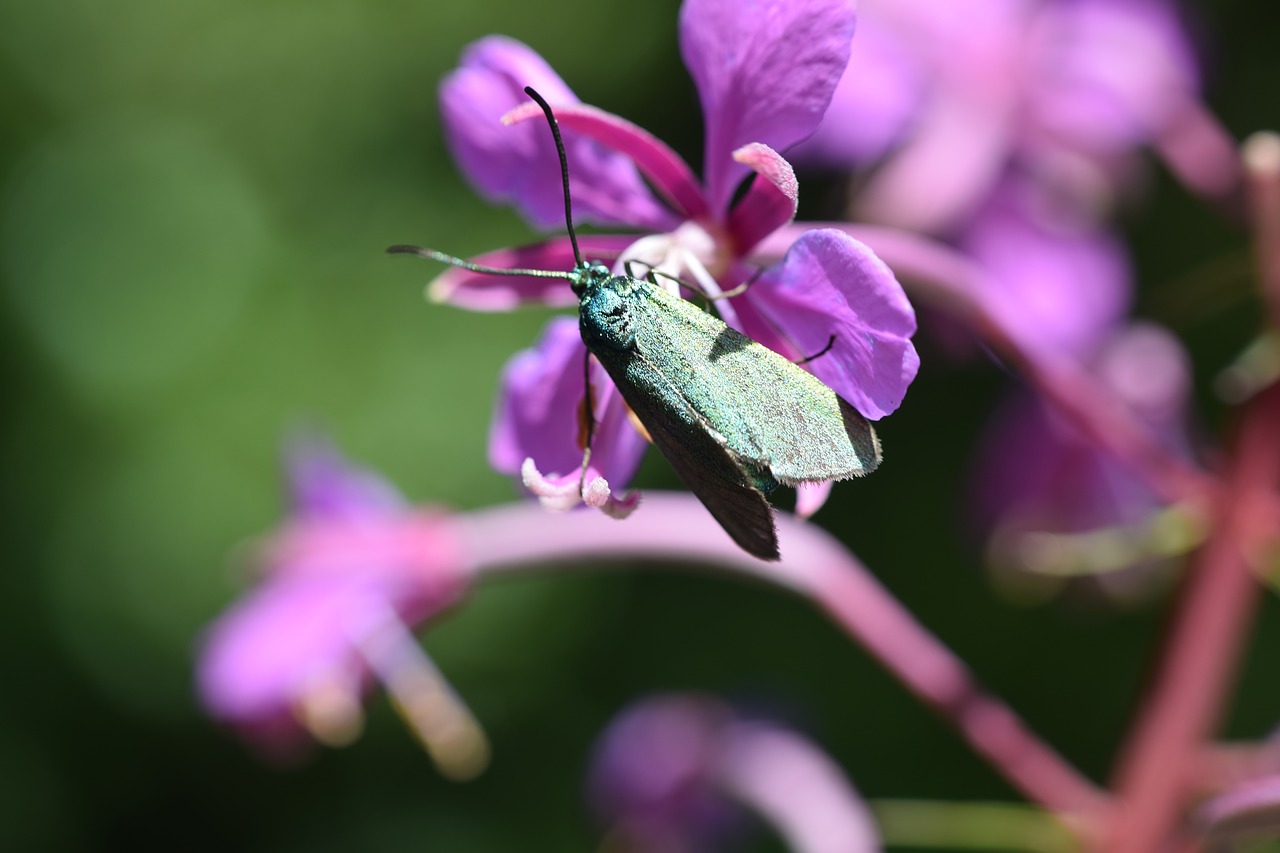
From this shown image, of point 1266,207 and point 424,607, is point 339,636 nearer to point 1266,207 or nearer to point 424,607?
point 424,607

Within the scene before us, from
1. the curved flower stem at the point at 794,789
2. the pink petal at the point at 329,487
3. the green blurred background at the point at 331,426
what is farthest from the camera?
the green blurred background at the point at 331,426

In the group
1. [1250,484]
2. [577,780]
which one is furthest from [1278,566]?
[577,780]

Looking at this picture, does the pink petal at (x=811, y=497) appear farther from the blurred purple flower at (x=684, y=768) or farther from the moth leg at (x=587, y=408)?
the blurred purple flower at (x=684, y=768)

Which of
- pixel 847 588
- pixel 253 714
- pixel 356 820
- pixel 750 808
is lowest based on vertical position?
pixel 356 820

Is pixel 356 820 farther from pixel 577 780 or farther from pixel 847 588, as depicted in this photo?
pixel 847 588

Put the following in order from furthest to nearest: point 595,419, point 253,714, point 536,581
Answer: point 536,581, point 253,714, point 595,419

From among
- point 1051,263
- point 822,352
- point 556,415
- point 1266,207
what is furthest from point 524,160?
point 1051,263

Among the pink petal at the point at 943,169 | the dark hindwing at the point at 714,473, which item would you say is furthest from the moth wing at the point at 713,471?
the pink petal at the point at 943,169
